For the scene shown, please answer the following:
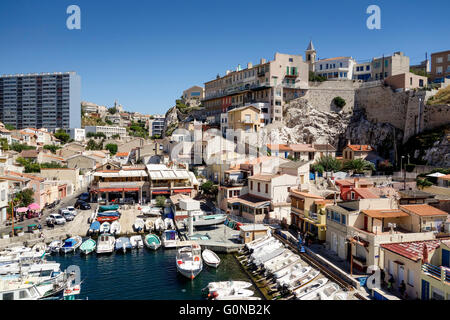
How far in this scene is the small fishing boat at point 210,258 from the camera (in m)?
17.4

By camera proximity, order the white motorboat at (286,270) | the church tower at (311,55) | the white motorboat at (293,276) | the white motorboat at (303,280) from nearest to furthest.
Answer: the white motorboat at (303,280) → the white motorboat at (293,276) → the white motorboat at (286,270) → the church tower at (311,55)

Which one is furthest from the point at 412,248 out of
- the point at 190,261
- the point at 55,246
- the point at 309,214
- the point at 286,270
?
the point at 55,246

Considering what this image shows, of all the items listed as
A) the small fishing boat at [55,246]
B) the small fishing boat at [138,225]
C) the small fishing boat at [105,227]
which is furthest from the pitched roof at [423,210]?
the small fishing boat at [55,246]

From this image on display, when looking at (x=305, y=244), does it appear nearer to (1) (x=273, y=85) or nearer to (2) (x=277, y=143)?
(2) (x=277, y=143)

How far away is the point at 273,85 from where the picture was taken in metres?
45.2

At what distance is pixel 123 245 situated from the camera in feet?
66.6

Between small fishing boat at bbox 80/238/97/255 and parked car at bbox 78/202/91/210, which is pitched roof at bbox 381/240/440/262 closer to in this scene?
small fishing boat at bbox 80/238/97/255

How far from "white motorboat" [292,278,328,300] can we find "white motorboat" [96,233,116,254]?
38.3 ft

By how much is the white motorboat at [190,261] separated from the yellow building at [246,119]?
24.5m

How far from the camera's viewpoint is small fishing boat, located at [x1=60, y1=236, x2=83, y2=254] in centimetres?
1967

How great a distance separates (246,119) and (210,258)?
26.0 m

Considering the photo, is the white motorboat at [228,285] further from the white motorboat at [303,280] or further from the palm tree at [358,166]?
the palm tree at [358,166]

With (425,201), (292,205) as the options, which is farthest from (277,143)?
(425,201)
